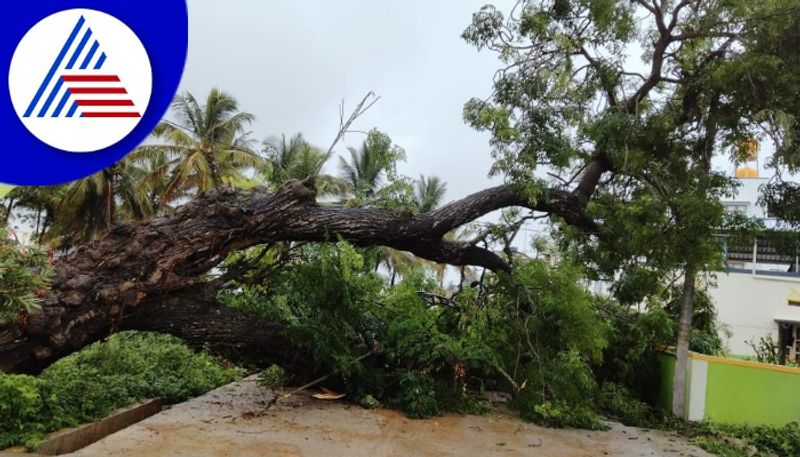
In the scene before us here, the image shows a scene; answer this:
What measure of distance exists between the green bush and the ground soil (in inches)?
17.3

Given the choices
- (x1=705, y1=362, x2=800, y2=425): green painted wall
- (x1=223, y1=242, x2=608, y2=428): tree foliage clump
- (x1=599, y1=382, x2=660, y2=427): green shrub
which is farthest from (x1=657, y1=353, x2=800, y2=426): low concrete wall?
(x1=223, y1=242, x2=608, y2=428): tree foliage clump

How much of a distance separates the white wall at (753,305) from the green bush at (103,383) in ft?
42.3

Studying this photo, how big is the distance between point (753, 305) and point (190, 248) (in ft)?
48.7

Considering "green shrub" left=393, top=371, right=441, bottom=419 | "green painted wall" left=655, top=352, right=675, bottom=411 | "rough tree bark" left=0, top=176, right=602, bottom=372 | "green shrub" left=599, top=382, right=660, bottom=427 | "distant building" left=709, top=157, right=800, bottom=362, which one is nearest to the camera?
"rough tree bark" left=0, top=176, right=602, bottom=372

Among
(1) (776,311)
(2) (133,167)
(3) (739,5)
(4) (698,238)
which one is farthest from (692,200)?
(2) (133,167)

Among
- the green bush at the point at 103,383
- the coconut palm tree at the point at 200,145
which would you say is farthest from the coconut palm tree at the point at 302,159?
the green bush at the point at 103,383

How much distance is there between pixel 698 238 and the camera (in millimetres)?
6594

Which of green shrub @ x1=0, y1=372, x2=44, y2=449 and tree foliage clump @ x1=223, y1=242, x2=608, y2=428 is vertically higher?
tree foliage clump @ x1=223, y1=242, x2=608, y2=428

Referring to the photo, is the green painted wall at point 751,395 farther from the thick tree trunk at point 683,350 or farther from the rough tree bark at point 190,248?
the rough tree bark at point 190,248

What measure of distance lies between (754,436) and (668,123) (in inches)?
149

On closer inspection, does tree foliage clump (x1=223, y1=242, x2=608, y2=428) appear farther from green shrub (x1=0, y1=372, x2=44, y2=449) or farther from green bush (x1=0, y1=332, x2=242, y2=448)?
green shrub (x1=0, y1=372, x2=44, y2=449)

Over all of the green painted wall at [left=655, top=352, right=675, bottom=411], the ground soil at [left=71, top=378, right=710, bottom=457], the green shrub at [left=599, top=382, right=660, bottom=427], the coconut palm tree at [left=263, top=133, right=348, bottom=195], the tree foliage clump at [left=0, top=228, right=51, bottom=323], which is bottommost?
the ground soil at [left=71, top=378, right=710, bottom=457]

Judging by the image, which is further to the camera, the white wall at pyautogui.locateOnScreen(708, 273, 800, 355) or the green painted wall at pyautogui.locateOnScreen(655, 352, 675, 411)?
the white wall at pyautogui.locateOnScreen(708, 273, 800, 355)

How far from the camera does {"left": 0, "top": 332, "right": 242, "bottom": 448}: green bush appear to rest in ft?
15.1
